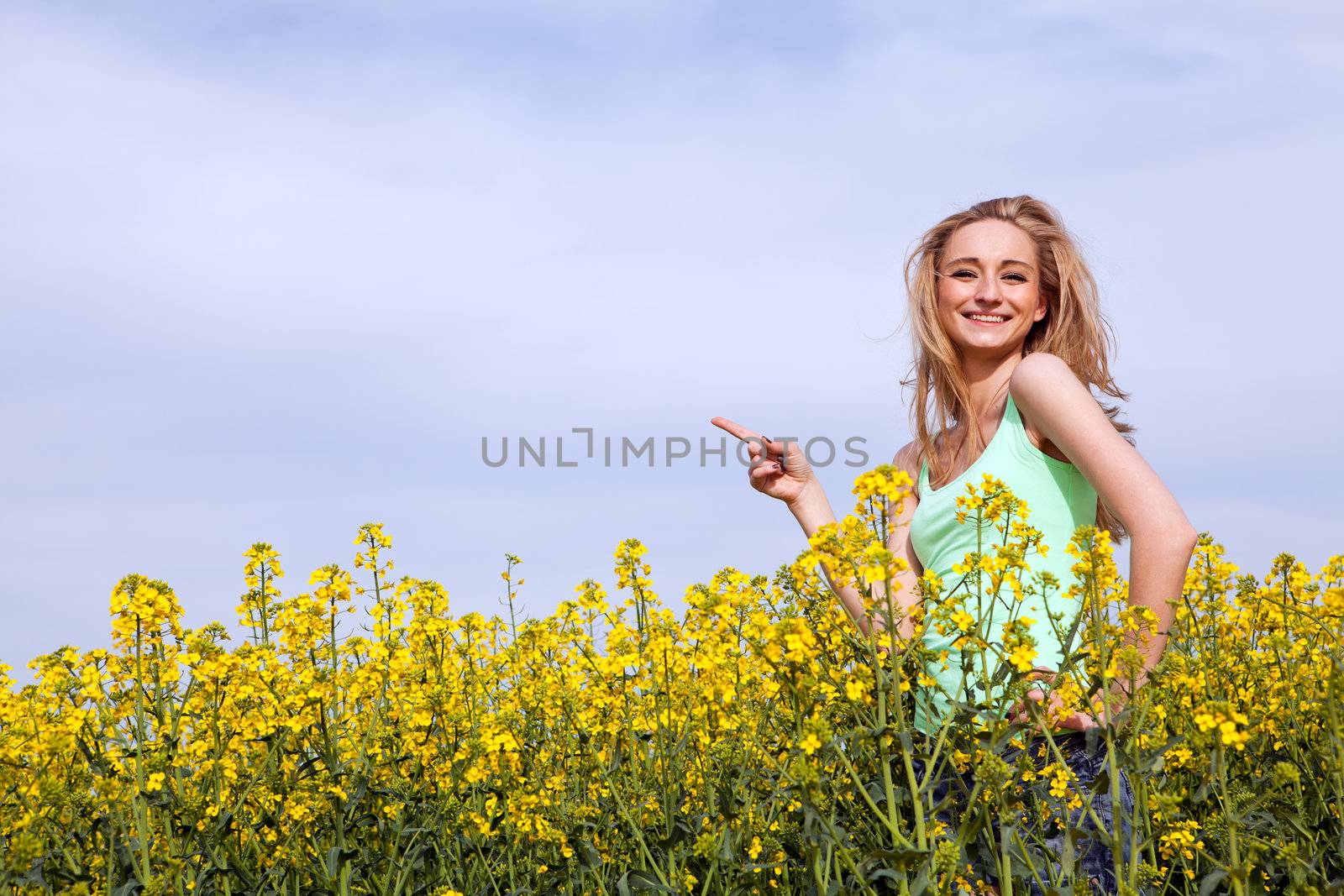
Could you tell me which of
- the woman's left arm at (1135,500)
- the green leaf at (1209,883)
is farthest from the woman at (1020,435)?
the green leaf at (1209,883)

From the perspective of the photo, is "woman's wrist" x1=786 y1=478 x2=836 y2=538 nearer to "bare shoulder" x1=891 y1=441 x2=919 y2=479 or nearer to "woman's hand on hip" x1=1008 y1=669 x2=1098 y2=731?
"bare shoulder" x1=891 y1=441 x2=919 y2=479

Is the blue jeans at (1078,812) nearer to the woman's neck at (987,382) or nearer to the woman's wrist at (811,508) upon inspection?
the woman's wrist at (811,508)

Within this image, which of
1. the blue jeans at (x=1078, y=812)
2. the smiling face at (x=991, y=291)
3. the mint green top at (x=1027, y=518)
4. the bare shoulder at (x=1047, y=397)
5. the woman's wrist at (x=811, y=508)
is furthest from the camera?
the smiling face at (x=991, y=291)

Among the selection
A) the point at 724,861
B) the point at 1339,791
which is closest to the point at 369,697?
the point at 724,861

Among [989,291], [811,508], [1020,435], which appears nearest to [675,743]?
[811,508]

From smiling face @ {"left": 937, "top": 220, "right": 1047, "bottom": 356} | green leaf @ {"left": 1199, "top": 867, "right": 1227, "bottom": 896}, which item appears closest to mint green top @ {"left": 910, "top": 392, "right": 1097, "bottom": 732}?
smiling face @ {"left": 937, "top": 220, "right": 1047, "bottom": 356}

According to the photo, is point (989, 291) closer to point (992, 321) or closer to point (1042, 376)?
point (992, 321)

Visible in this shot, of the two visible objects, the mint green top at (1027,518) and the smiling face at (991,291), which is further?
the smiling face at (991,291)

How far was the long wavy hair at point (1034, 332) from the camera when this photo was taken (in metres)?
4.02

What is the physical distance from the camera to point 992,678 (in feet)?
8.41

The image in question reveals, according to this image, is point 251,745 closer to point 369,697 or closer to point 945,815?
point 369,697

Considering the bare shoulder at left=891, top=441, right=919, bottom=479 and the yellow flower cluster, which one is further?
the bare shoulder at left=891, top=441, right=919, bottom=479

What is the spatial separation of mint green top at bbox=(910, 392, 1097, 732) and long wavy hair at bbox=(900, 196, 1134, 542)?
29cm

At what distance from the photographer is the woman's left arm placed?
304cm
